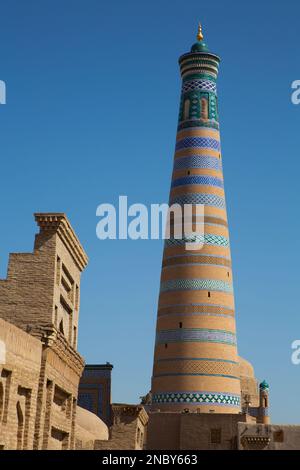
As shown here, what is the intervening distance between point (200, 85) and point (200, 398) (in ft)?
41.0

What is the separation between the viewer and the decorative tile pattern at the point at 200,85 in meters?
32.8

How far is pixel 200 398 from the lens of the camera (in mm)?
29594

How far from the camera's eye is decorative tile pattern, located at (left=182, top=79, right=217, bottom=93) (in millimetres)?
32750

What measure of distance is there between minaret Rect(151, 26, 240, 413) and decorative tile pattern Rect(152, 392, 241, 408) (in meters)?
0.04

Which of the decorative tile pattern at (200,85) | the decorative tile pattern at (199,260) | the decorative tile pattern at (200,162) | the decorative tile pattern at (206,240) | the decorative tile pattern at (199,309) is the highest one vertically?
the decorative tile pattern at (200,85)

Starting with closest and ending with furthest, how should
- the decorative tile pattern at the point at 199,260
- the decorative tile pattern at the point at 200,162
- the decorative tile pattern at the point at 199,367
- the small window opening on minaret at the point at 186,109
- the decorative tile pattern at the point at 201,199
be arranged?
the decorative tile pattern at the point at 199,367 → the decorative tile pattern at the point at 199,260 → the decorative tile pattern at the point at 201,199 → the decorative tile pattern at the point at 200,162 → the small window opening on minaret at the point at 186,109

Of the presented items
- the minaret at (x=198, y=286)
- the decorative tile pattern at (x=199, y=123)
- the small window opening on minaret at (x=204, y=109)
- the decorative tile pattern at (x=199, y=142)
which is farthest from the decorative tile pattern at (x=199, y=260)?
the small window opening on minaret at (x=204, y=109)

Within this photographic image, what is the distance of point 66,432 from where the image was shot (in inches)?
717

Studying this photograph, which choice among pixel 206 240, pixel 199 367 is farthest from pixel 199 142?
pixel 199 367

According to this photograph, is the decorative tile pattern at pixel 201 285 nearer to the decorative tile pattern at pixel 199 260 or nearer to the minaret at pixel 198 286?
the minaret at pixel 198 286

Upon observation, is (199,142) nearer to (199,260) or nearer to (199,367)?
(199,260)

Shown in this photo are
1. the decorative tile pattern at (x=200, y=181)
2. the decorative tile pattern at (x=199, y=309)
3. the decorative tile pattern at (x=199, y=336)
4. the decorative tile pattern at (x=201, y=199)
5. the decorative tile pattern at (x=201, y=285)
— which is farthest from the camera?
the decorative tile pattern at (x=200, y=181)
